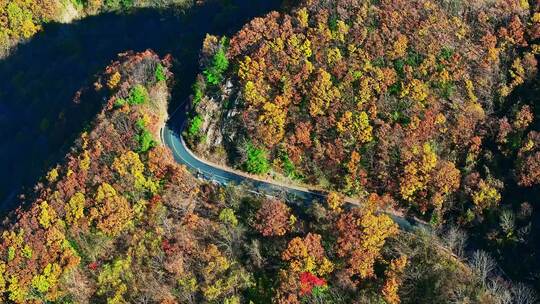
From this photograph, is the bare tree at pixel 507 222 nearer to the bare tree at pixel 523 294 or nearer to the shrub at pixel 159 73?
the bare tree at pixel 523 294

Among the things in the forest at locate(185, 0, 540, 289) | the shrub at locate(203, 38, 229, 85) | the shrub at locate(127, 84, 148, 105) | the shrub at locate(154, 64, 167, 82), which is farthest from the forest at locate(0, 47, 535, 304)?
the shrub at locate(154, 64, 167, 82)

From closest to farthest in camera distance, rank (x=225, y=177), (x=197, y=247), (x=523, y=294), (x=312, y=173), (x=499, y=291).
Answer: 1. (x=523, y=294)
2. (x=499, y=291)
3. (x=197, y=247)
4. (x=312, y=173)
5. (x=225, y=177)

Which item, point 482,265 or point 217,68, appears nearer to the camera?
point 482,265

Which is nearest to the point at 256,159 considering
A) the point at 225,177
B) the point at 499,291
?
the point at 225,177

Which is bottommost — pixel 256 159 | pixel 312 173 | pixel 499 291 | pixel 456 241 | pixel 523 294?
pixel 499 291

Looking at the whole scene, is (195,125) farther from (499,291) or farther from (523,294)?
(523,294)

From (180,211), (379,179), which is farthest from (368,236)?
(180,211)

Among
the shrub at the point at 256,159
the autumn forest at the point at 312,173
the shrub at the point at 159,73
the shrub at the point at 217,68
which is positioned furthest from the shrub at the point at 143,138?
the shrub at the point at 256,159

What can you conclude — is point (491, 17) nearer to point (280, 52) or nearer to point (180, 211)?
point (280, 52)
